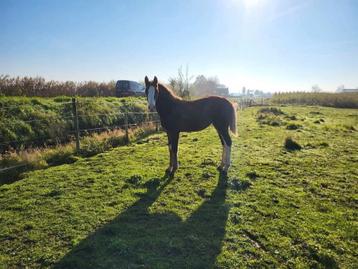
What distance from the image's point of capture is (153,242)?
337 cm

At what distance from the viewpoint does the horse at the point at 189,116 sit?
20.1ft

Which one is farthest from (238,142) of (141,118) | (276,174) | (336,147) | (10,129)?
(10,129)

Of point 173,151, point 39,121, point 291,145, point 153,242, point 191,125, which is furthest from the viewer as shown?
point 39,121

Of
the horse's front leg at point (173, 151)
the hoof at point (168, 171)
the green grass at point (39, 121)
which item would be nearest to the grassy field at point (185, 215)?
the hoof at point (168, 171)

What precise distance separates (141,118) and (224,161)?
356 inches

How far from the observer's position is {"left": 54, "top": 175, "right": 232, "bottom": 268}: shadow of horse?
9.84 feet

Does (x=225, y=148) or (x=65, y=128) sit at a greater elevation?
(x=65, y=128)

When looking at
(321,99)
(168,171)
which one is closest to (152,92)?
(168,171)

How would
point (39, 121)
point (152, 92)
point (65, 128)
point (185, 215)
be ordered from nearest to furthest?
1. point (185, 215)
2. point (152, 92)
3. point (39, 121)
4. point (65, 128)

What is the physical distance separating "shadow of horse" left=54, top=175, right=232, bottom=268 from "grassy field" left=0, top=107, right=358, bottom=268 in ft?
0.04

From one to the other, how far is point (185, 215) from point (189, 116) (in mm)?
2779

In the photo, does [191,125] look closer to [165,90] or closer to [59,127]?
[165,90]

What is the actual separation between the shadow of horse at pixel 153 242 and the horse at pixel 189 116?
80.2 inches

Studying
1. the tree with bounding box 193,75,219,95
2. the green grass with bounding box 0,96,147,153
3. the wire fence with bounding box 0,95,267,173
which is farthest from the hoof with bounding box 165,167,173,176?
the tree with bounding box 193,75,219,95
